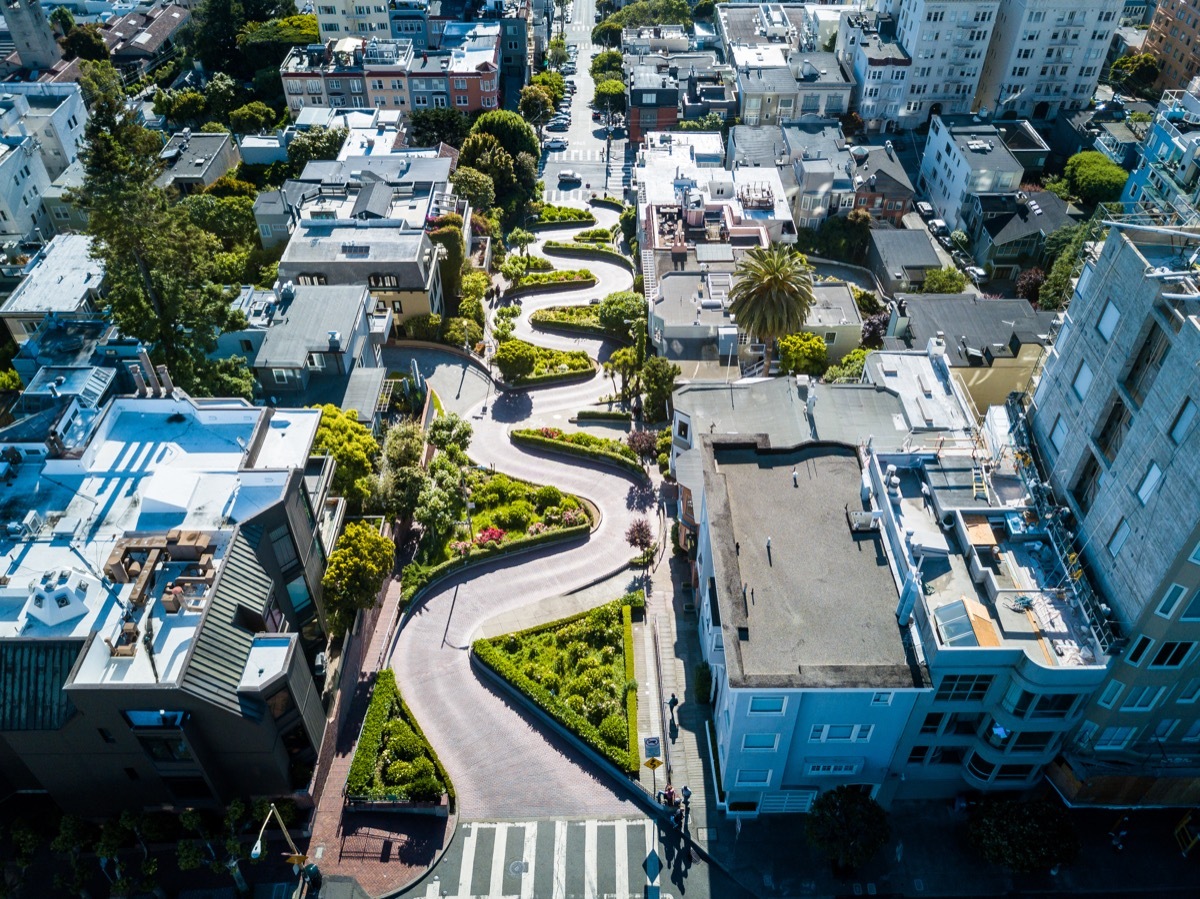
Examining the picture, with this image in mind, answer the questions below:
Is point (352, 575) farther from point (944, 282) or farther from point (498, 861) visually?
point (944, 282)

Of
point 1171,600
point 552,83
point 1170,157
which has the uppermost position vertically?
point 1171,600

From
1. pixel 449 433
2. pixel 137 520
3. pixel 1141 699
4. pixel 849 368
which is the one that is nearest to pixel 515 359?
pixel 449 433

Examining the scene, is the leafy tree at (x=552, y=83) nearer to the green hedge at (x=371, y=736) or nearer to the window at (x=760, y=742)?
the green hedge at (x=371, y=736)

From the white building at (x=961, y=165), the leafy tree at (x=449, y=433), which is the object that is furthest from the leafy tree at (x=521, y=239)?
the white building at (x=961, y=165)

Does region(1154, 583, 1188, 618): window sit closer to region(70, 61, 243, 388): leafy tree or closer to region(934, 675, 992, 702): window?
region(934, 675, 992, 702): window

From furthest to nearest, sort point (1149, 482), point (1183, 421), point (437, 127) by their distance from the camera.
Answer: point (437, 127) → point (1149, 482) → point (1183, 421)

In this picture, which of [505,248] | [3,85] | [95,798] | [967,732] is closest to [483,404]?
[505,248]

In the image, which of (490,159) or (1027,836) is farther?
(490,159)

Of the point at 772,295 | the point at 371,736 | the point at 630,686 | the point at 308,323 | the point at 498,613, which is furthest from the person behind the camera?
the point at 308,323
